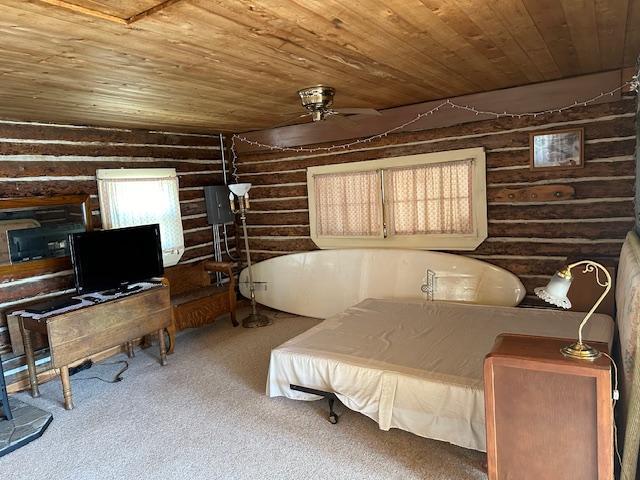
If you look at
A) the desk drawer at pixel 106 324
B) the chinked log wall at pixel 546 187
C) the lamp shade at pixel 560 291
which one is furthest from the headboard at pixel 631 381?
the desk drawer at pixel 106 324

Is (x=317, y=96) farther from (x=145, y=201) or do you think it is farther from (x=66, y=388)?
(x=66, y=388)

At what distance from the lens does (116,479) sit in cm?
265

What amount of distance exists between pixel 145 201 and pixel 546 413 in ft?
14.6

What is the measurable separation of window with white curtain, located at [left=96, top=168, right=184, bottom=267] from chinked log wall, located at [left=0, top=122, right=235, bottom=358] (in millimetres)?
103

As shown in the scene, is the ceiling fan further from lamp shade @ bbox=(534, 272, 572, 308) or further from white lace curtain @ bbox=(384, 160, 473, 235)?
lamp shade @ bbox=(534, 272, 572, 308)

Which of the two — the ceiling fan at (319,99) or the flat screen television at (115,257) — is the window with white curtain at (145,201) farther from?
the ceiling fan at (319,99)

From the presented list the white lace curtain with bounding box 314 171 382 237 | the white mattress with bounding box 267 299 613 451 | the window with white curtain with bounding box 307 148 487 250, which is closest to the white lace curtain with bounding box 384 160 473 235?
the window with white curtain with bounding box 307 148 487 250

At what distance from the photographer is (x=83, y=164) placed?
4.57 m

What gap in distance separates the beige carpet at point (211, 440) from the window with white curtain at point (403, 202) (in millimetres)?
2030

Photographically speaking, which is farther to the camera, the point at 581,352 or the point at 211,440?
the point at 211,440

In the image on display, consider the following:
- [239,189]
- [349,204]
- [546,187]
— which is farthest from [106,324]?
[546,187]

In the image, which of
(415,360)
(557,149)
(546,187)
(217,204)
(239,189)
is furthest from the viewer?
(217,204)

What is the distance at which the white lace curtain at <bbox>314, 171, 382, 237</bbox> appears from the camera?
518 cm

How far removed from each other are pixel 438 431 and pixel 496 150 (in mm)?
2827
